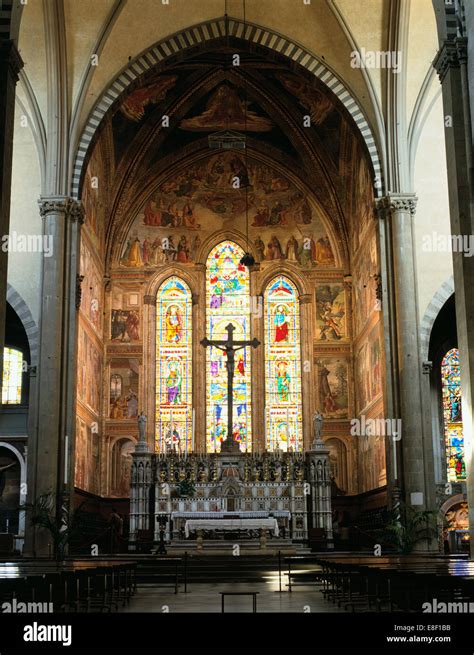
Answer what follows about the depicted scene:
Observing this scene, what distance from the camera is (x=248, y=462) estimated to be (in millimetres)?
A: 29719

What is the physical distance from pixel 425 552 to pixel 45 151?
14660mm

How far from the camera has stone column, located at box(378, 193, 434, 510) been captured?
77.0ft

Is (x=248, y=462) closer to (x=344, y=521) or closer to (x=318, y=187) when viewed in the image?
(x=344, y=521)

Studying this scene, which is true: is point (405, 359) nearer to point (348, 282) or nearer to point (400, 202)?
point (400, 202)

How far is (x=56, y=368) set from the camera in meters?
24.2

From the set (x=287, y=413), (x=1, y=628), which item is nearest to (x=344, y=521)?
(x=287, y=413)

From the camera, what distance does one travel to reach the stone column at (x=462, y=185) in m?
15.2

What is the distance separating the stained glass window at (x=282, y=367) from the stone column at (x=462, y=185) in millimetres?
19530

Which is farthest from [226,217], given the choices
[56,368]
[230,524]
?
[230,524]

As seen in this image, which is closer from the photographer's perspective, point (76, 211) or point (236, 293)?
point (76, 211)

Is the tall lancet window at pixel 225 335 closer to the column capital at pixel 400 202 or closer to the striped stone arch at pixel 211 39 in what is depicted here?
the striped stone arch at pixel 211 39

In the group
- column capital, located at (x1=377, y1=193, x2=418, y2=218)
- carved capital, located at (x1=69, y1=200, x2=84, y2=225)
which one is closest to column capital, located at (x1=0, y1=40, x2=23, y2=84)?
carved capital, located at (x1=69, y1=200, x2=84, y2=225)

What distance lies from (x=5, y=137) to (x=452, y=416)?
63.6ft

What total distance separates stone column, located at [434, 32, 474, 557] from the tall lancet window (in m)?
19.5
